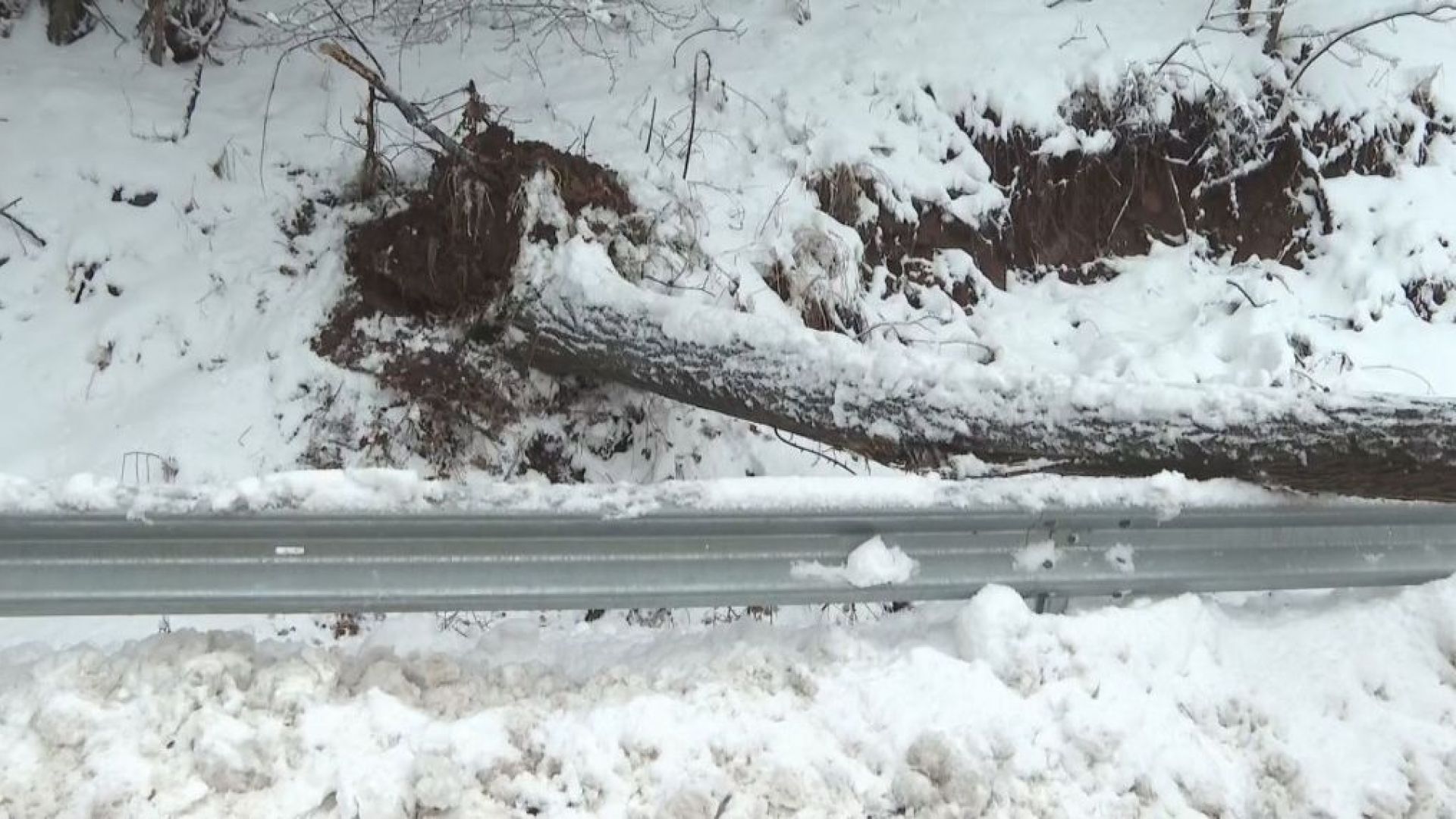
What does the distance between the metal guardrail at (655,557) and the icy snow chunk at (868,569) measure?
0.02 metres

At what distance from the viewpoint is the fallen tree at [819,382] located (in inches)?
146

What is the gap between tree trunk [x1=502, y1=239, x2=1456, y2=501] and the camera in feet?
12.0

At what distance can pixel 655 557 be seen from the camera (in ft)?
9.89

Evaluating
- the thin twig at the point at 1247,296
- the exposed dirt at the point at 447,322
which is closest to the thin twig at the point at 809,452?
the exposed dirt at the point at 447,322

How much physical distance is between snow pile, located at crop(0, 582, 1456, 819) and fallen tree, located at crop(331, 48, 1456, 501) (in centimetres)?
71

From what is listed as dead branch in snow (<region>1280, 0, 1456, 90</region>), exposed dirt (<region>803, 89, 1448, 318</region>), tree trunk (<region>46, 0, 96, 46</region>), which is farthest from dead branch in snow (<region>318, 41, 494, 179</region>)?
dead branch in snow (<region>1280, 0, 1456, 90</region>)

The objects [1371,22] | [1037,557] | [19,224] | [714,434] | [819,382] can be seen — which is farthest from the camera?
[1371,22]

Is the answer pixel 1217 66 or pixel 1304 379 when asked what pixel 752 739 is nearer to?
pixel 1304 379

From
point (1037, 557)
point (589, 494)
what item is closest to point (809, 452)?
point (1037, 557)

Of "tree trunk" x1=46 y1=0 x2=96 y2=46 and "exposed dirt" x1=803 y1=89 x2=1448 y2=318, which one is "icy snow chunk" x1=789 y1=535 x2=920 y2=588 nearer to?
"exposed dirt" x1=803 y1=89 x2=1448 y2=318

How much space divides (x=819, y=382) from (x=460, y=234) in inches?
75.0

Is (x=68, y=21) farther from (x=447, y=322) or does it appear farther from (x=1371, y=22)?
(x=1371, y=22)

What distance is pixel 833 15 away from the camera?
6918 mm

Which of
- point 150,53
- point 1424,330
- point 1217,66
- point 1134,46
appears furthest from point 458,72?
point 1424,330
